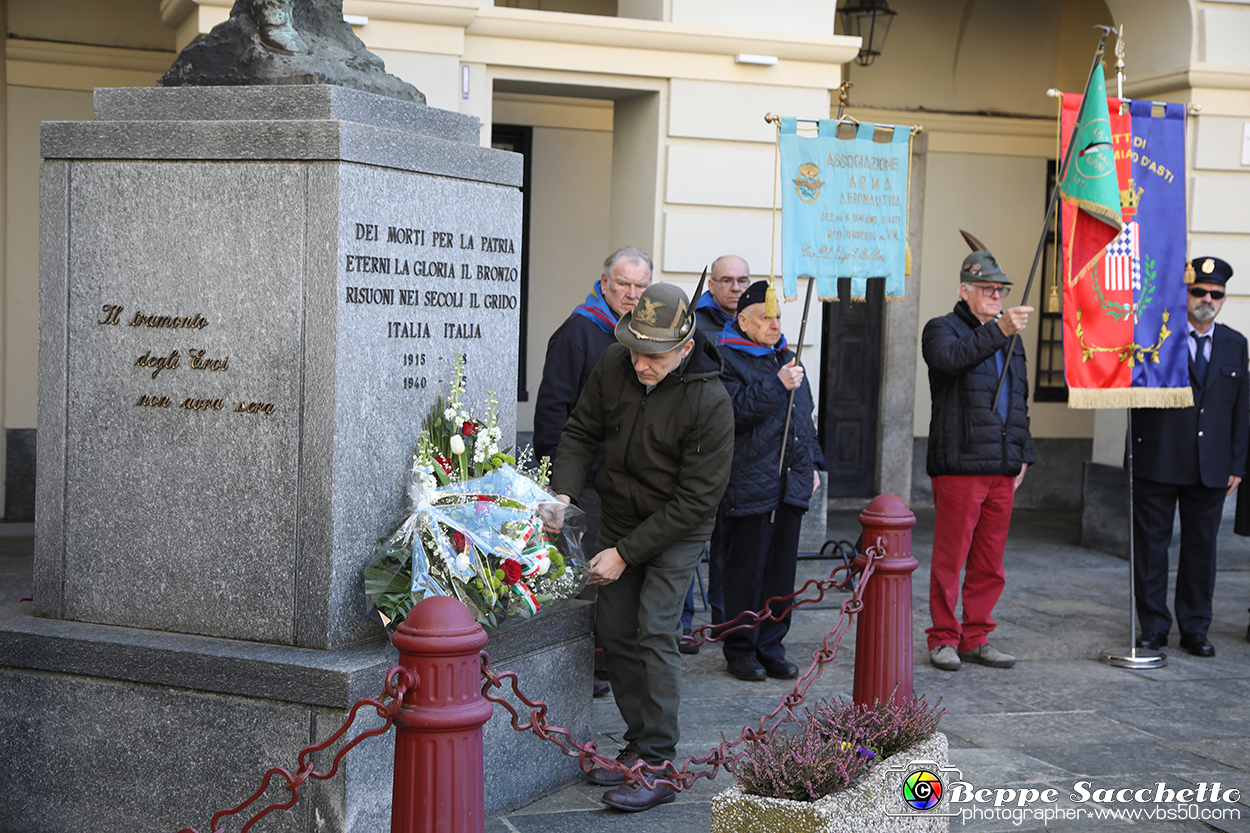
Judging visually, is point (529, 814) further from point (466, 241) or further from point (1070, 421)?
point (1070, 421)

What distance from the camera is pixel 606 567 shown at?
4.29 metres

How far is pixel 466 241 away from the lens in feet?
14.2

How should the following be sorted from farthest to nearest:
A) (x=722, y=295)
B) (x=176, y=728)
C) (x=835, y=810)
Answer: (x=722, y=295)
(x=176, y=728)
(x=835, y=810)

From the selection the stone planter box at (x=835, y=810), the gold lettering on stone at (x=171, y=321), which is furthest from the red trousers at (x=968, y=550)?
the gold lettering on stone at (x=171, y=321)

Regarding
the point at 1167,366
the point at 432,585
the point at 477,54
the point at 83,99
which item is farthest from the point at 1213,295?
the point at 83,99

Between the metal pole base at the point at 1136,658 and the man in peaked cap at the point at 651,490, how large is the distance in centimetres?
307

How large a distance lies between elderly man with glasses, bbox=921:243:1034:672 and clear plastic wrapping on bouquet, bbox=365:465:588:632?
8.98 ft

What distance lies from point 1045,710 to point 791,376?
187 cm

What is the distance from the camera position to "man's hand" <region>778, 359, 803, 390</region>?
5.71 meters

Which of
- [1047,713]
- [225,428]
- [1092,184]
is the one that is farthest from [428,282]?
[1092,184]

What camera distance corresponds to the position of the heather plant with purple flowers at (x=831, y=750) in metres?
3.41

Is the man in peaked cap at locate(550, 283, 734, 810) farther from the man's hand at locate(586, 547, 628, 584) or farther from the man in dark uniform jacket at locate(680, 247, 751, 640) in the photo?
the man in dark uniform jacket at locate(680, 247, 751, 640)

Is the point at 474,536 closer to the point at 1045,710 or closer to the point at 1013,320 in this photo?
the point at 1045,710

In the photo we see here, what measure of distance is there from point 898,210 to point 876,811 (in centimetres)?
430
